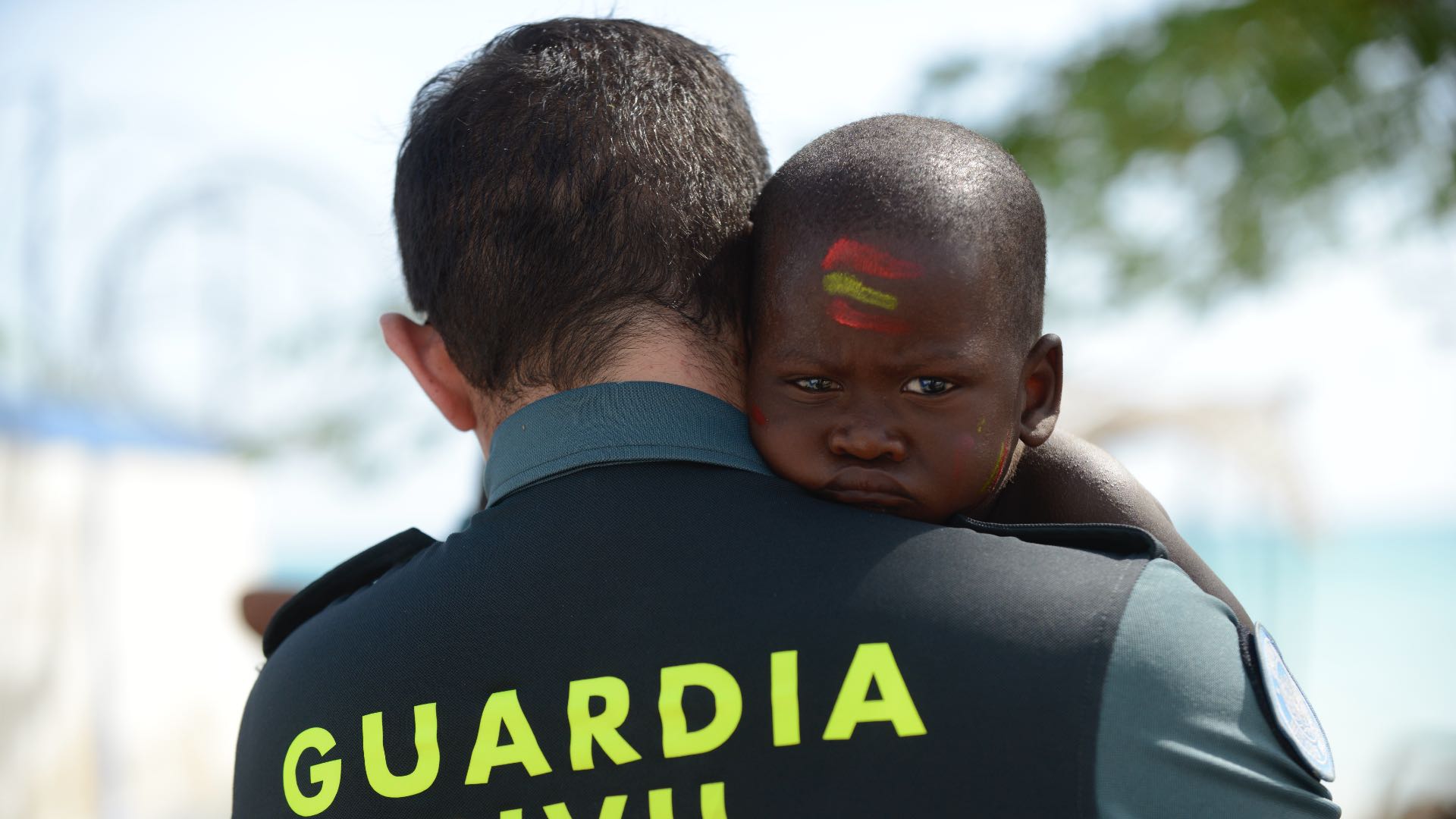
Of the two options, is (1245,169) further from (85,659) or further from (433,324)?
(85,659)

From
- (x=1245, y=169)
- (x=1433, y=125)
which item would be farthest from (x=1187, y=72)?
(x=1433, y=125)

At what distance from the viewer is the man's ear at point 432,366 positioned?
1.54 meters

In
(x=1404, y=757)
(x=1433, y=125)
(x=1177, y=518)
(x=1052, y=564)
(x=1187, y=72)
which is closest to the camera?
(x=1052, y=564)

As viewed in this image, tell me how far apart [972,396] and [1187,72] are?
16.3 ft

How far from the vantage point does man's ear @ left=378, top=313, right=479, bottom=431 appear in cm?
154

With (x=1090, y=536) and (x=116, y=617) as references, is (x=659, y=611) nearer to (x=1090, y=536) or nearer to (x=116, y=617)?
(x=1090, y=536)

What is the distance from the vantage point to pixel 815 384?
56.4 inches

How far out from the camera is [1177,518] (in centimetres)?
1270

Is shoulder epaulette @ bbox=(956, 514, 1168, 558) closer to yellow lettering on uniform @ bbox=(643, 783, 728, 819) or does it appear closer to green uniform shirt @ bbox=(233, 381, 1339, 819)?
green uniform shirt @ bbox=(233, 381, 1339, 819)

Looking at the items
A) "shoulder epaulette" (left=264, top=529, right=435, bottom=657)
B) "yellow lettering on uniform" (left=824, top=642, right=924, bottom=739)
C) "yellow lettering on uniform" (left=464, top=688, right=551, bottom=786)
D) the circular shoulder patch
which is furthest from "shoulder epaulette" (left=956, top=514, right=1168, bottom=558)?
"shoulder epaulette" (left=264, top=529, right=435, bottom=657)

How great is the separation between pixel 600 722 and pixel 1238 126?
17.9 ft

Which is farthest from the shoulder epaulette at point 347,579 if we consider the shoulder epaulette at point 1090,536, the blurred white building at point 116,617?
the blurred white building at point 116,617

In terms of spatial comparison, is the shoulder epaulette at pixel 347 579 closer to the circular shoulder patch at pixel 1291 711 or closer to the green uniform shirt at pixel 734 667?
the green uniform shirt at pixel 734 667

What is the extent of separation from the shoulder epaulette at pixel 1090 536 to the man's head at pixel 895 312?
0.17 metres
